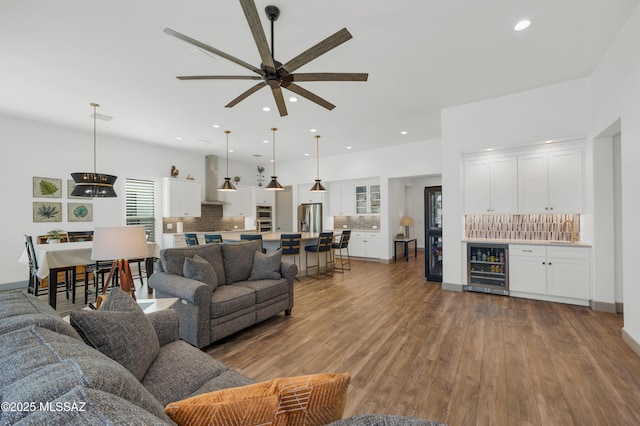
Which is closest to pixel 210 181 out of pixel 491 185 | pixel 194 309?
pixel 194 309

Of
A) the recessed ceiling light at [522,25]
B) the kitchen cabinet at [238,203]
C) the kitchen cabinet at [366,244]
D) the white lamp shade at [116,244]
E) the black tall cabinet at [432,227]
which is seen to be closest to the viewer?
the white lamp shade at [116,244]

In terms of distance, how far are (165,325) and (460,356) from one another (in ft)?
8.37

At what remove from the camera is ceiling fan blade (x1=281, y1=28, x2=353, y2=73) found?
6.41 ft

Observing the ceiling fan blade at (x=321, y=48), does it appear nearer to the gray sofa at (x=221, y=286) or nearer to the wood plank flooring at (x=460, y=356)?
the gray sofa at (x=221, y=286)

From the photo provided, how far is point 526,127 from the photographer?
4.09 m

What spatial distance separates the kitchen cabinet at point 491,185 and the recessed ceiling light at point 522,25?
2.24 meters

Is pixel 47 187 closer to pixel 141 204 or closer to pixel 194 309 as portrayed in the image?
pixel 141 204

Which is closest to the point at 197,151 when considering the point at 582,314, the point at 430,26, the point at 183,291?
the point at 183,291

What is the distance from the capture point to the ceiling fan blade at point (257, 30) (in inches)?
68.0

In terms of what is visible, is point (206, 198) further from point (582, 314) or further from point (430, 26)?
point (582, 314)

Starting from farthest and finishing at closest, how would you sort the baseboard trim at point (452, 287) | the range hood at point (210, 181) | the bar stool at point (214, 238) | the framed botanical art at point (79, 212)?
the range hood at point (210, 181)
the framed botanical art at point (79, 212)
the bar stool at point (214, 238)
the baseboard trim at point (452, 287)

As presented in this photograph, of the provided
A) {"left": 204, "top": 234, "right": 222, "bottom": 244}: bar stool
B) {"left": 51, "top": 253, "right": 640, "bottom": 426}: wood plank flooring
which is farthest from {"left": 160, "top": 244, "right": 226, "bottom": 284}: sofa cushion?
{"left": 204, "top": 234, "right": 222, "bottom": 244}: bar stool

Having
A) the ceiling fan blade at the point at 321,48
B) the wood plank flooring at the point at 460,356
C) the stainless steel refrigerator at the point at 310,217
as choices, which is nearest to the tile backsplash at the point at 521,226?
the wood plank flooring at the point at 460,356

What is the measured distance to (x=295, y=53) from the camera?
311 cm
